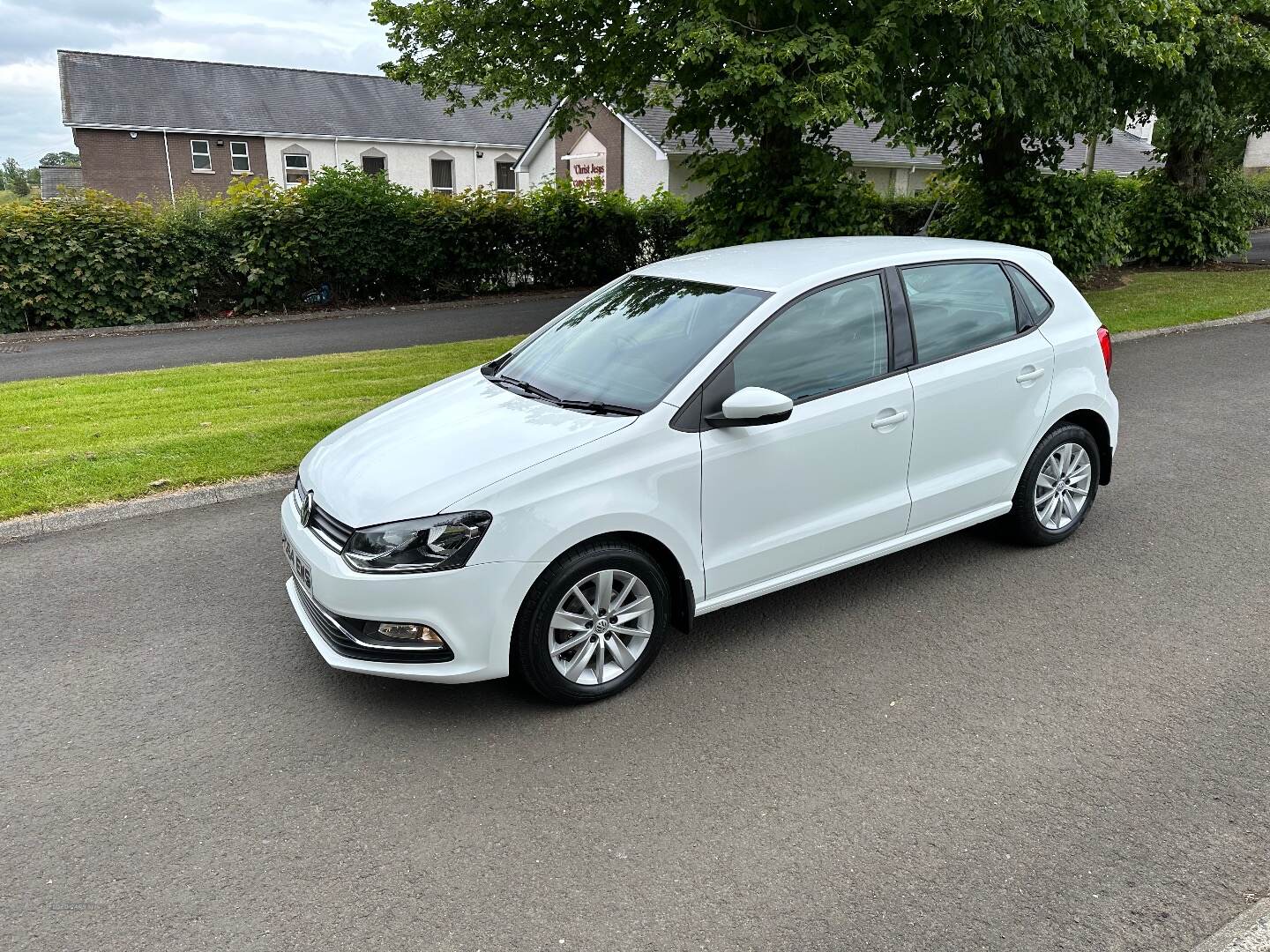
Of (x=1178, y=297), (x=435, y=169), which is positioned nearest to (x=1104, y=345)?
(x=1178, y=297)

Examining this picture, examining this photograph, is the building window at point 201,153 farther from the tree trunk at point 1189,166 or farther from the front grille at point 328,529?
the front grille at point 328,529

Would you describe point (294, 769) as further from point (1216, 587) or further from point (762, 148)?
point (762, 148)

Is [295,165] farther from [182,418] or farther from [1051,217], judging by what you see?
[182,418]

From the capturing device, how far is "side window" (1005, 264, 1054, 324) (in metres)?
5.34

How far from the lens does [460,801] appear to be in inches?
137

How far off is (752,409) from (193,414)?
647 centimetres

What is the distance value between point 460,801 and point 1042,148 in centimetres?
1530

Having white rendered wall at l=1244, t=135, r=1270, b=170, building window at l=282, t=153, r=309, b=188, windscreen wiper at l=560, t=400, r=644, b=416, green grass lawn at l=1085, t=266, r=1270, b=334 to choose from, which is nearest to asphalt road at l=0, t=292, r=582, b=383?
green grass lawn at l=1085, t=266, r=1270, b=334

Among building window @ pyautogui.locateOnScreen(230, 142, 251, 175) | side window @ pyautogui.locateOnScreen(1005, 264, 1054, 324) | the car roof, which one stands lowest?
side window @ pyautogui.locateOnScreen(1005, 264, 1054, 324)

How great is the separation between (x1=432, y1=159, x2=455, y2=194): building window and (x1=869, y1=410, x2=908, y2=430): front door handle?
4453 centimetres

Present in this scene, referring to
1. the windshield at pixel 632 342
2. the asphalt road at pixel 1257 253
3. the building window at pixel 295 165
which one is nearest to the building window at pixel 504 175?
the building window at pixel 295 165

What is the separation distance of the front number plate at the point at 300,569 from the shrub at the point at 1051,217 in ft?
43.1

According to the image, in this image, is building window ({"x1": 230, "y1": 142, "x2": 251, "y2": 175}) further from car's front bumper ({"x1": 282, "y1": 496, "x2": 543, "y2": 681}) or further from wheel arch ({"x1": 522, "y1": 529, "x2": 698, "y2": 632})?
wheel arch ({"x1": 522, "y1": 529, "x2": 698, "y2": 632})

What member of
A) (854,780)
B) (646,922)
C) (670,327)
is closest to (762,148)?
(670,327)
